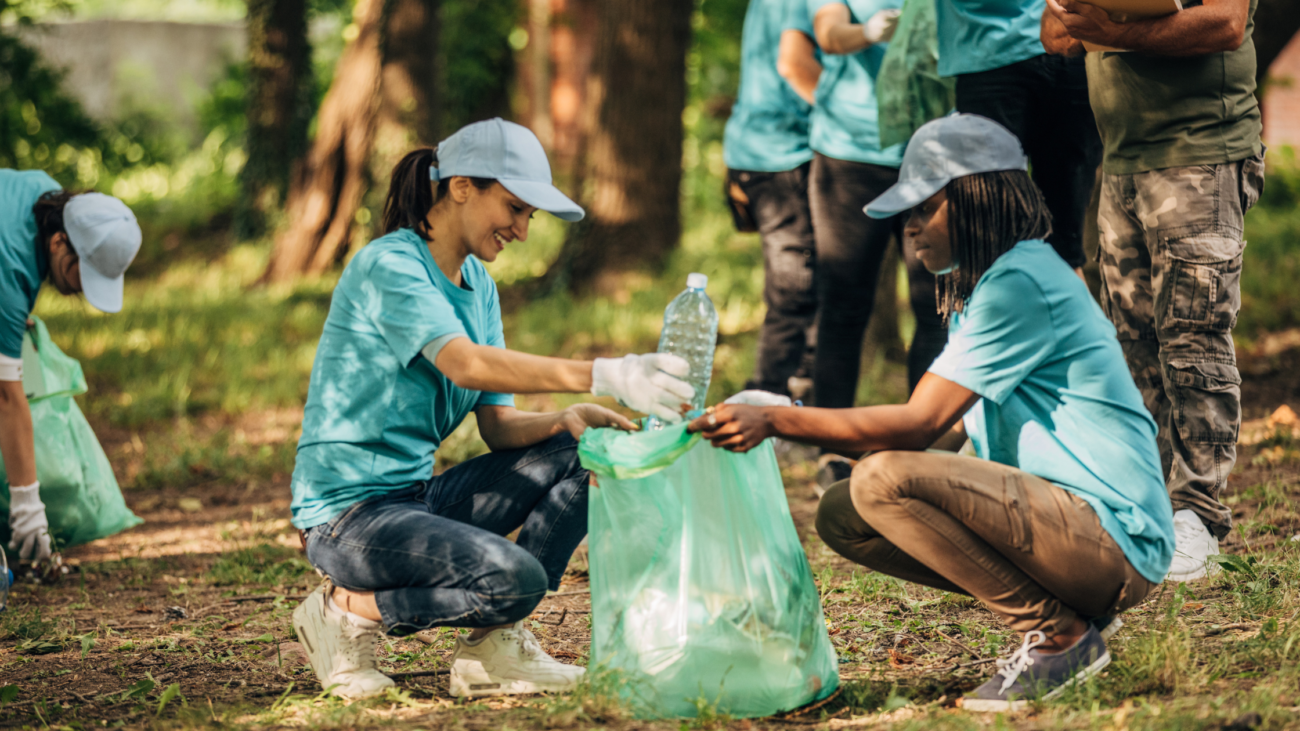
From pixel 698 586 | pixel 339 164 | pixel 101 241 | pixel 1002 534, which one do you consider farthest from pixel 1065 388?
pixel 339 164

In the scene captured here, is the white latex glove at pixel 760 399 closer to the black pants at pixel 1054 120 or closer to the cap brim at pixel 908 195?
the cap brim at pixel 908 195

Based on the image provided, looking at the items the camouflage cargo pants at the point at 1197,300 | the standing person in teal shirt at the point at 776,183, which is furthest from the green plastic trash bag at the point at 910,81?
the camouflage cargo pants at the point at 1197,300

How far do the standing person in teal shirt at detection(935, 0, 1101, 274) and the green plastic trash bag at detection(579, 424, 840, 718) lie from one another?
1.86 meters

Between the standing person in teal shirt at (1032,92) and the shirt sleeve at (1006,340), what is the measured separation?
4.88ft

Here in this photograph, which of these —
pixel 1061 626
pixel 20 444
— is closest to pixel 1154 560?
pixel 1061 626

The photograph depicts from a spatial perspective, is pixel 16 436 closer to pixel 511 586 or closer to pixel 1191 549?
pixel 511 586

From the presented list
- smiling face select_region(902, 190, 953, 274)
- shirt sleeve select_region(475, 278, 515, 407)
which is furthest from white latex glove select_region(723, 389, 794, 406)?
shirt sleeve select_region(475, 278, 515, 407)

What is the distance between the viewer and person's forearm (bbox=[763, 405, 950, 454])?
242 centimetres

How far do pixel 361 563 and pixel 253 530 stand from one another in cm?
228

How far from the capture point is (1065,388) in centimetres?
246

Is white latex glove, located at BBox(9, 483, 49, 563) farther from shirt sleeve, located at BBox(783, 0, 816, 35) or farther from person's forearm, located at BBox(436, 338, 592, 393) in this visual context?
shirt sleeve, located at BBox(783, 0, 816, 35)

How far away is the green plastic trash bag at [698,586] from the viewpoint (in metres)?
2.39

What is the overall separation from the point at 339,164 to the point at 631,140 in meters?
3.25

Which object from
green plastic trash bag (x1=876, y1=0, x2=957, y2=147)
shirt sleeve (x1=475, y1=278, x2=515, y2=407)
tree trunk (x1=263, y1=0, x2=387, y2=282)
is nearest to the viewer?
shirt sleeve (x1=475, y1=278, x2=515, y2=407)
